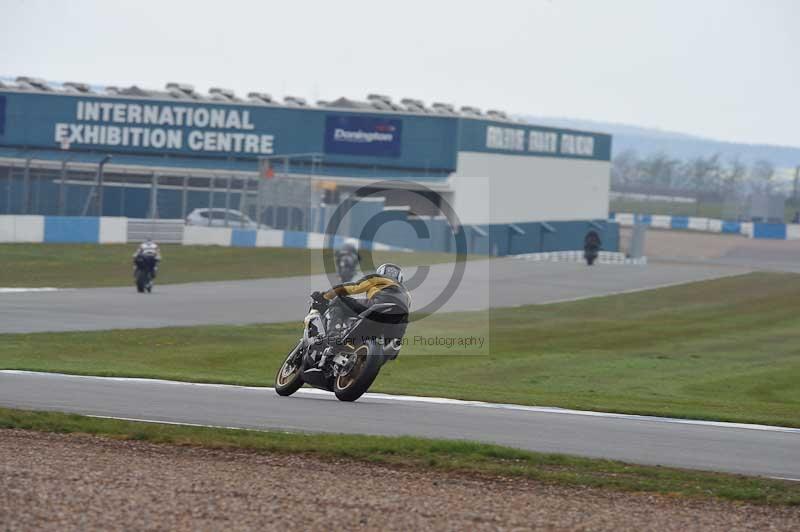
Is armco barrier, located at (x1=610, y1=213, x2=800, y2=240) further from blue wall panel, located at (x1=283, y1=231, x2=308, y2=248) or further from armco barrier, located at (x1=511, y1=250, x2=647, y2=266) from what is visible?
blue wall panel, located at (x1=283, y1=231, x2=308, y2=248)

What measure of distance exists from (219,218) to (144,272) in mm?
17780

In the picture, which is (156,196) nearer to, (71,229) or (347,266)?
(71,229)

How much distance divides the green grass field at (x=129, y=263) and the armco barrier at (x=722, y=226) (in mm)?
39517

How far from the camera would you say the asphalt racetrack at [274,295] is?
24391 millimetres

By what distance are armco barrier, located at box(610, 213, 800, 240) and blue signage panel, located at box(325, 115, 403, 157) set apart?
21.9m

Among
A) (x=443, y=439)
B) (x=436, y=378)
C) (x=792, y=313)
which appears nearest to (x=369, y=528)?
(x=443, y=439)

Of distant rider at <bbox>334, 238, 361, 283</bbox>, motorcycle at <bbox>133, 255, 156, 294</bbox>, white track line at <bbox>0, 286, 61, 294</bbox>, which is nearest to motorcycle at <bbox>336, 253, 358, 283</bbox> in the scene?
distant rider at <bbox>334, 238, 361, 283</bbox>

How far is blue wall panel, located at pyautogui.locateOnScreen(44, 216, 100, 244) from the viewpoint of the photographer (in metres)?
40.9

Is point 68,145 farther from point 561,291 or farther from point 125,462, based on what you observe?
point 125,462

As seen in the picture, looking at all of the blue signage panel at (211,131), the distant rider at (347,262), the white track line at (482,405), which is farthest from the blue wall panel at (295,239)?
the white track line at (482,405)

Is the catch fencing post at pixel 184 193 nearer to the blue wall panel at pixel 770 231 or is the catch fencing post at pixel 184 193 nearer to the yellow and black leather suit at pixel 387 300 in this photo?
the yellow and black leather suit at pixel 387 300

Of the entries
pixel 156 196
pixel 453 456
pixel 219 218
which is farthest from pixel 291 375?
pixel 156 196

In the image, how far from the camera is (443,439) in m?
11.0

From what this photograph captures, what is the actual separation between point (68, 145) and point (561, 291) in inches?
1328
